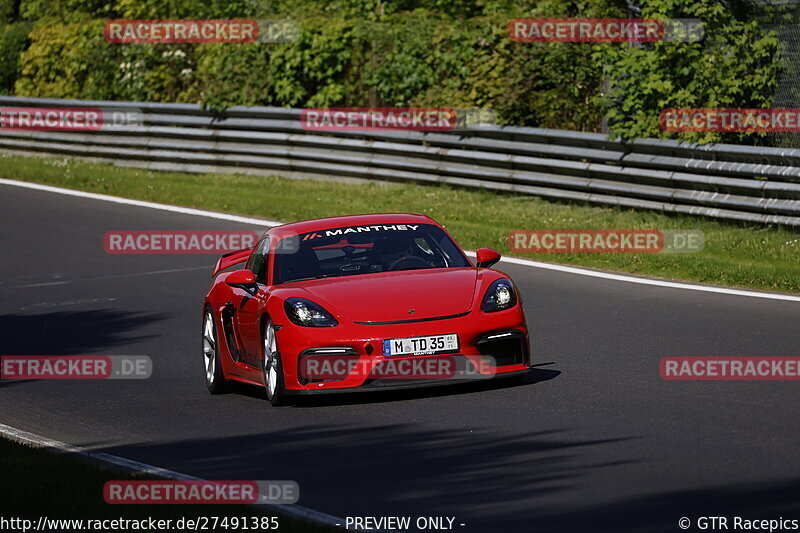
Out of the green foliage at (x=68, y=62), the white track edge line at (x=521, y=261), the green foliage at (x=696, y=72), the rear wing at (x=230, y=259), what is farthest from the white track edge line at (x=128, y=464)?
the green foliage at (x=68, y=62)

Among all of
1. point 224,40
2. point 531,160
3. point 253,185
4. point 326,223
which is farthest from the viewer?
point 224,40

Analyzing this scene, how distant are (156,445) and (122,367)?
3.57 meters

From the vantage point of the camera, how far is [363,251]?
37.6 feet

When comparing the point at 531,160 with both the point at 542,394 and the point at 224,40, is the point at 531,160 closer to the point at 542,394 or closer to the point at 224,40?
the point at 224,40

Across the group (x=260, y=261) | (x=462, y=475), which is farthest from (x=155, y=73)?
(x=462, y=475)

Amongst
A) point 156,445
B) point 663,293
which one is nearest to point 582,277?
point 663,293

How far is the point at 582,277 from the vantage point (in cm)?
1669

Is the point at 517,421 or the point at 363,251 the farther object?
the point at 363,251

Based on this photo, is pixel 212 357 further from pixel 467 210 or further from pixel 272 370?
pixel 467 210

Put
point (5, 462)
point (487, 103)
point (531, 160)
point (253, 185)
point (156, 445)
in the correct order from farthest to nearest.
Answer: point (253, 185)
point (487, 103)
point (531, 160)
point (156, 445)
point (5, 462)

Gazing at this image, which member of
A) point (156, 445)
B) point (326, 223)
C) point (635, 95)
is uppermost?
point (635, 95)

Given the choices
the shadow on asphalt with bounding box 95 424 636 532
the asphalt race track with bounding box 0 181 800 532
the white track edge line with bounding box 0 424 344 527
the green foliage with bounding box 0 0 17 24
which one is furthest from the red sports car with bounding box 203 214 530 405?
the green foliage with bounding box 0 0 17 24

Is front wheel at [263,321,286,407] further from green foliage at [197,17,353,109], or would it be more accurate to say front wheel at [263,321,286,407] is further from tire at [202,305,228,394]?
green foliage at [197,17,353,109]

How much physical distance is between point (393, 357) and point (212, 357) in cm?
237
